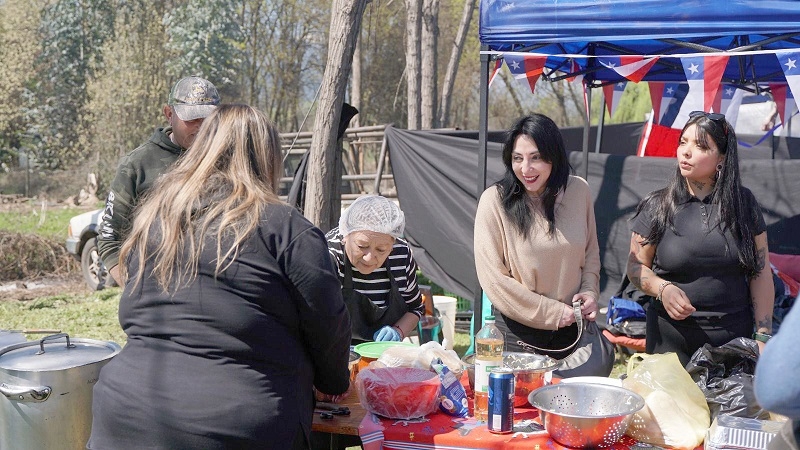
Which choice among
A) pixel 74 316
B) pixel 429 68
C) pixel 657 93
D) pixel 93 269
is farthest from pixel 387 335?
pixel 429 68

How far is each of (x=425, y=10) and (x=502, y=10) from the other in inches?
363

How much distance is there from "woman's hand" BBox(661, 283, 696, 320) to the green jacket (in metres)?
2.20

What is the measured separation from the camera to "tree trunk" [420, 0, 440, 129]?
12.7 metres

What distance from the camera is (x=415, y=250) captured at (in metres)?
7.21

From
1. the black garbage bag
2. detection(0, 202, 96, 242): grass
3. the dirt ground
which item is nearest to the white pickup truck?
the dirt ground

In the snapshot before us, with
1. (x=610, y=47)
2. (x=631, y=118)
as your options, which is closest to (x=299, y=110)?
(x=631, y=118)

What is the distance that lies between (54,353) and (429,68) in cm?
1067

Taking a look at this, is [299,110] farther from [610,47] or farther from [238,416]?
[238,416]

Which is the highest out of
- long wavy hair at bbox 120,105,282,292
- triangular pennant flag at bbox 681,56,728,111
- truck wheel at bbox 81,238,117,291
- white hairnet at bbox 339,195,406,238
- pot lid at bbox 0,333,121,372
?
triangular pennant flag at bbox 681,56,728,111

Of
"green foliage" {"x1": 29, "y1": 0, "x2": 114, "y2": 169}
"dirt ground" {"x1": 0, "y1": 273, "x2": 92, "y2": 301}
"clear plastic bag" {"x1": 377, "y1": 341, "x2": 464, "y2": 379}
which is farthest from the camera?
"green foliage" {"x1": 29, "y1": 0, "x2": 114, "y2": 169}

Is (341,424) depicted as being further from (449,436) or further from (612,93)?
(612,93)

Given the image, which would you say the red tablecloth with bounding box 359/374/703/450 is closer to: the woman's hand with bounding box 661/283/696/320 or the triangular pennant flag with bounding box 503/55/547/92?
the woman's hand with bounding box 661/283/696/320

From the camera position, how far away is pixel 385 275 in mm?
3217

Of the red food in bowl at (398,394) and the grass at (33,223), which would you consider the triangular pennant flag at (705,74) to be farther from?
the grass at (33,223)
